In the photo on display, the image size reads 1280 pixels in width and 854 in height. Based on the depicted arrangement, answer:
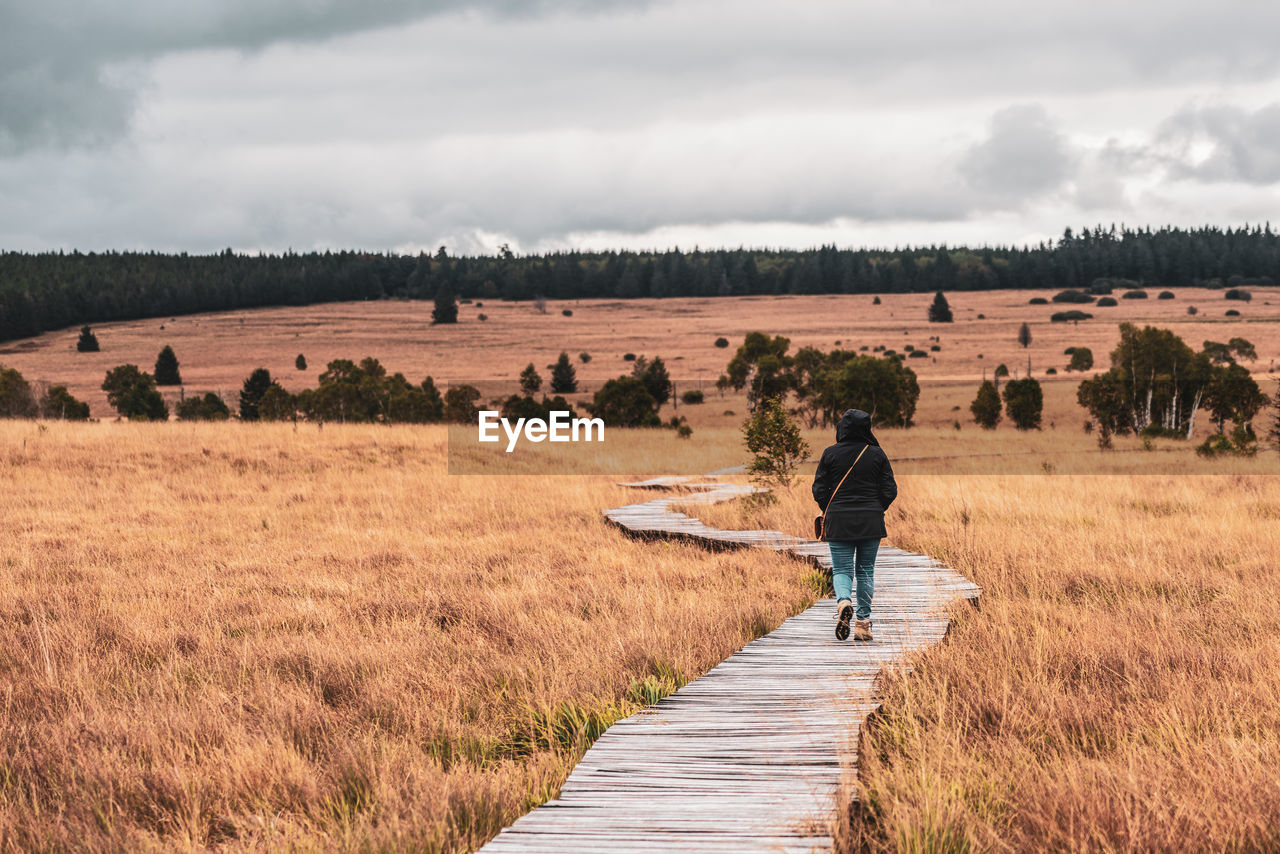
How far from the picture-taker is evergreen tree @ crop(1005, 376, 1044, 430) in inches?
2315

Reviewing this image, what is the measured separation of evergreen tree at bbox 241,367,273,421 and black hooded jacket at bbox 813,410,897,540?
66.4m

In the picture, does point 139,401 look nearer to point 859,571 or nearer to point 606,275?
point 859,571

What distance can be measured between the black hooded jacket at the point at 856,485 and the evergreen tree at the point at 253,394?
66.4m

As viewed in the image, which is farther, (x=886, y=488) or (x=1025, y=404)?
(x=1025, y=404)

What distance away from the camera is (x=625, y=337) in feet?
425

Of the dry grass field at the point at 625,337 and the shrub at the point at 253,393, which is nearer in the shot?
the shrub at the point at 253,393

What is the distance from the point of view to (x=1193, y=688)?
5.88 metres

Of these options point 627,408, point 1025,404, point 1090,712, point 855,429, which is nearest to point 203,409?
point 627,408

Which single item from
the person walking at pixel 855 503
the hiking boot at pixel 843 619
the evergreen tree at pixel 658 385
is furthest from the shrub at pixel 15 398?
the hiking boot at pixel 843 619

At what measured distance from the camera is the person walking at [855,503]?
724cm

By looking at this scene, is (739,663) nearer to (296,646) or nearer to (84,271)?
(296,646)

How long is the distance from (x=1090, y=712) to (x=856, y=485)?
2431 millimetres

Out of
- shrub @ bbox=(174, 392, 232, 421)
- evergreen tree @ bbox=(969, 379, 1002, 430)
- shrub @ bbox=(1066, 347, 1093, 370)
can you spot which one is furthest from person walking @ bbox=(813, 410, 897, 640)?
shrub @ bbox=(1066, 347, 1093, 370)

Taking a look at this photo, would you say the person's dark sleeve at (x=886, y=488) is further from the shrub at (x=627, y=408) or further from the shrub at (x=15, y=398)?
the shrub at (x=15, y=398)
